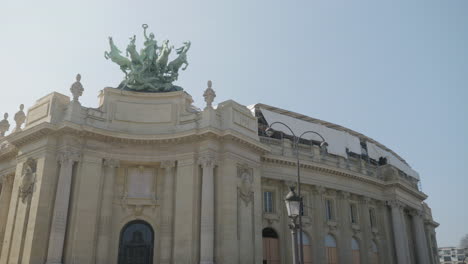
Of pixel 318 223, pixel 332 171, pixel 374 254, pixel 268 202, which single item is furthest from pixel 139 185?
pixel 374 254

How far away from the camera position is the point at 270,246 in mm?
34500

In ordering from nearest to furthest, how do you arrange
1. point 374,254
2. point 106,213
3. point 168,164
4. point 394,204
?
point 106,213 → point 168,164 → point 374,254 → point 394,204

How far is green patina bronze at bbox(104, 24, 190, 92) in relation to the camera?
34.6 meters

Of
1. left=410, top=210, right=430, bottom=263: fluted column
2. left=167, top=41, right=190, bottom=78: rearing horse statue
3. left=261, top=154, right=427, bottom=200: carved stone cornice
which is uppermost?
left=167, top=41, right=190, bottom=78: rearing horse statue

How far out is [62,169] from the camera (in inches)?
1135

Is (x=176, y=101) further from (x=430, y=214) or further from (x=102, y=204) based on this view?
(x=430, y=214)

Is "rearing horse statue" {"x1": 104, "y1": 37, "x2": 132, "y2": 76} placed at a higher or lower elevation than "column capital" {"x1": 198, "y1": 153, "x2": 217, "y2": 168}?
higher

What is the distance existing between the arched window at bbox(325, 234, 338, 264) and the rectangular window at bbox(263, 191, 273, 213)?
611cm

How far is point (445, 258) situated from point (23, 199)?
16736 centimetres

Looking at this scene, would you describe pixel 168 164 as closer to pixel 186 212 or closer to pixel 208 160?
pixel 208 160

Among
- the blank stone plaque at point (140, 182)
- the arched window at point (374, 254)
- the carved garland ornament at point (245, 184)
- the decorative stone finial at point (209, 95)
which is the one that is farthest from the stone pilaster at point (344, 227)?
the blank stone plaque at point (140, 182)

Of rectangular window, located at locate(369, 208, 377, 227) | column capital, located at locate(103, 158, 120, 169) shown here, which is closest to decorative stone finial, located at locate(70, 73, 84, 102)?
column capital, located at locate(103, 158, 120, 169)

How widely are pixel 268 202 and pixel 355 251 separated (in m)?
10.5

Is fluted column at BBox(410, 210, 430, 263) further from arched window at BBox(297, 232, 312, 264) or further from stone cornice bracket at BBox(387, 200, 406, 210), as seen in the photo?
arched window at BBox(297, 232, 312, 264)
